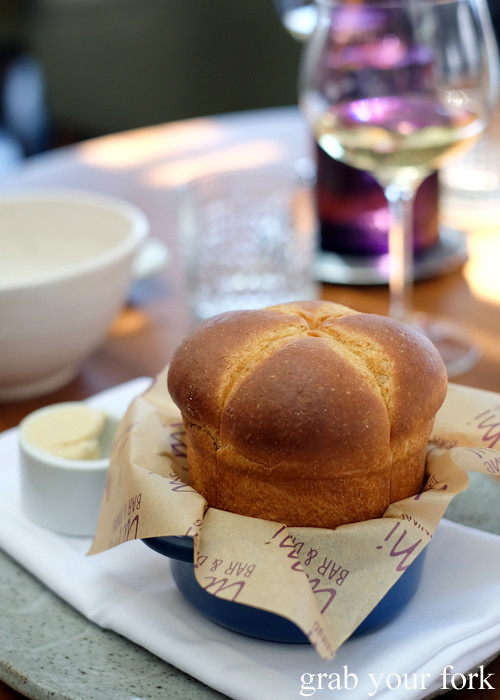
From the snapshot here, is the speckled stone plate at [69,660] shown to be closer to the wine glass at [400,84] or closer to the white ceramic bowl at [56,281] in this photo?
the white ceramic bowl at [56,281]

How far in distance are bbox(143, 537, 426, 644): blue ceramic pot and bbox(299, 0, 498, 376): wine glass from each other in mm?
395

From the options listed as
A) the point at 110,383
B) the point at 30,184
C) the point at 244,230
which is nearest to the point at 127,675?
the point at 110,383

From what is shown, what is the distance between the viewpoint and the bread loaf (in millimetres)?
521

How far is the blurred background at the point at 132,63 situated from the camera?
357 centimetres

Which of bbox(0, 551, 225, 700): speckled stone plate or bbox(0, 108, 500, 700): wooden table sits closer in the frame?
bbox(0, 551, 225, 700): speckled stone plate

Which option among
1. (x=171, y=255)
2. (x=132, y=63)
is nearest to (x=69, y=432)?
(x=171, y=255)

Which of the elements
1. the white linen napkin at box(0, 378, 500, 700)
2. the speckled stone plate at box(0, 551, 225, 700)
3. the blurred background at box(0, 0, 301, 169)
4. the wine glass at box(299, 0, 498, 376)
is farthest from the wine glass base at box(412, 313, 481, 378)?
the blurred background at box(0, 0, 301, 169)

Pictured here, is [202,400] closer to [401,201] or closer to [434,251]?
[401,201]

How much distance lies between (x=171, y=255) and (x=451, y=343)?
468mm

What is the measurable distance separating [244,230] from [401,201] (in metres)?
0.29

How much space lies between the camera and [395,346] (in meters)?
0.56

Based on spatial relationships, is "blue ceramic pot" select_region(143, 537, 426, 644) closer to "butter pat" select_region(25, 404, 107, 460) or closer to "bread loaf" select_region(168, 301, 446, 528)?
"bread loaf" select_region(168, 301, 446, 528)

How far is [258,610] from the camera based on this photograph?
1.72 ft

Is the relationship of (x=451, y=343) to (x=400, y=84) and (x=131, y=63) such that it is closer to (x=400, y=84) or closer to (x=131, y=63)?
(x=400, y=84)
